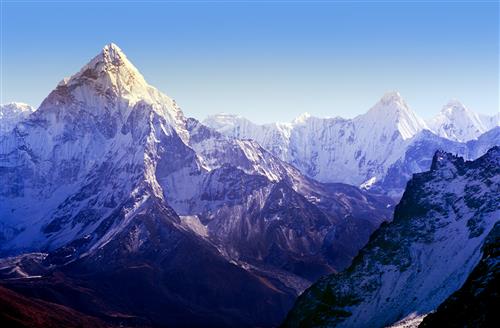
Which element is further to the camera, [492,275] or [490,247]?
[490,247]

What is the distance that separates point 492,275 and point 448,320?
1342 centimetres

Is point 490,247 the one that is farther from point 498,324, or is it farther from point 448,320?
point 498,324

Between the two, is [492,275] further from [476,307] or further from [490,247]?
[490,247]

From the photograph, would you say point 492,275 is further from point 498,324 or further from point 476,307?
point 498,324

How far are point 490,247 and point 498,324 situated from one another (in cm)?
4242

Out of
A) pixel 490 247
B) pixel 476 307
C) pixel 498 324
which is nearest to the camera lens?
pixel 498 324

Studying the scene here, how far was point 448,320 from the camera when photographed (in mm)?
156750

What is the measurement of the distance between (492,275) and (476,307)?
10656 millimetres

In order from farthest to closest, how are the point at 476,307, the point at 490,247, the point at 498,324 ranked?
1. the point at 490,247
2. the point at 476,307
3. the point at 498,324

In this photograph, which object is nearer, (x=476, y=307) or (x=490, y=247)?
(x=476, y=307)

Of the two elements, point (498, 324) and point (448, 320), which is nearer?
point (498, 324)

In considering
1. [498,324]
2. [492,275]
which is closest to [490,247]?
[492,275]

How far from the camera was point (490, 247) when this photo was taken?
177625 mm

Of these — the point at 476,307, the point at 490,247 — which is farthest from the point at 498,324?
the point at 490,247
